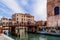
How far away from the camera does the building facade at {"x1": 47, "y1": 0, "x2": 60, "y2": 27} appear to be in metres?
3.61

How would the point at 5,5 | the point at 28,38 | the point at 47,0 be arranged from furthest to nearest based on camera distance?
the point at 28,38 → the point at 47,0 → the point at 5,5

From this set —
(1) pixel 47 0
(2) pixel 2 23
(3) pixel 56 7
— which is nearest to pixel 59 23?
(3) pixel 56 7

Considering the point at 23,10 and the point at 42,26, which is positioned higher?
the point at 23,10

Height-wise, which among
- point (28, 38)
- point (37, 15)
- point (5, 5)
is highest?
point (5, 5)

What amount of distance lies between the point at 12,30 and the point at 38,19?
162 centimetres

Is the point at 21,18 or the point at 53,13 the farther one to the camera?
the point at 53,13

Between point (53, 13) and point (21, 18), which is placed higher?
point (53, 13)

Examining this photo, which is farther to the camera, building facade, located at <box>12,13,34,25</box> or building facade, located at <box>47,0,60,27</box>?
building facade, located at <box>47,0,60,27</box>

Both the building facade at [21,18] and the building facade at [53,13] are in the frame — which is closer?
the building facade at [21,18]

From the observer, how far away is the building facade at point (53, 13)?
3.61 meters

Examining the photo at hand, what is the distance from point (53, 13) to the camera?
3895 millimetres

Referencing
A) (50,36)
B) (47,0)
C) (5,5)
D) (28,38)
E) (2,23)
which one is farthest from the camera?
(28,38)

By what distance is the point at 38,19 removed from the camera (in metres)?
3.23

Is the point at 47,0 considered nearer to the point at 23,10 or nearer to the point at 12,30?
the point at 23,10
